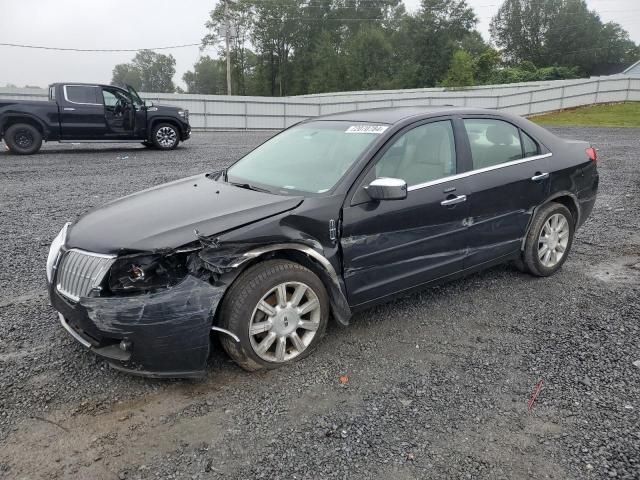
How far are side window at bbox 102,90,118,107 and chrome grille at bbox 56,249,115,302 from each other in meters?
11.1

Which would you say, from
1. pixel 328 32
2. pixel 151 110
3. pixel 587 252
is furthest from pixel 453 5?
pixel 587 252

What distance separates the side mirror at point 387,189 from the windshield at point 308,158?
29cm

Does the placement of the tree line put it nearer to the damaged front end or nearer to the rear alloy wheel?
the rear alloy wheel

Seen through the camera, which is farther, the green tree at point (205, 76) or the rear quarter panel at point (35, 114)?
the green tree at point (205, 76)

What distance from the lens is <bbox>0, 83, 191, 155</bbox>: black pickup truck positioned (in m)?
11.9

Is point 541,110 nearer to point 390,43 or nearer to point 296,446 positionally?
point 296,446

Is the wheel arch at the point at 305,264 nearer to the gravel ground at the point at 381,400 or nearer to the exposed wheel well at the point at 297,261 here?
the exposed wheel well at the point at 297,261

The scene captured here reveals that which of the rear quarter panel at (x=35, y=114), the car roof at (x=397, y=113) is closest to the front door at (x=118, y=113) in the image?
the rear quarter panel at (x=35, y=114)

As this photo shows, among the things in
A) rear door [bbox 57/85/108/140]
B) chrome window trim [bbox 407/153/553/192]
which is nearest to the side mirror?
chrome window trim [bbox 407/153/553/192]

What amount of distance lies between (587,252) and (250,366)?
13.6 ft

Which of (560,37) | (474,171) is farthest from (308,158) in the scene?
(560,37)

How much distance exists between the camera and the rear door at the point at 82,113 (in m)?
12.3

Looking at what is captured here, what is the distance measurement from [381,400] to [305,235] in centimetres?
109

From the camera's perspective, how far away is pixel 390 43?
68.9m
